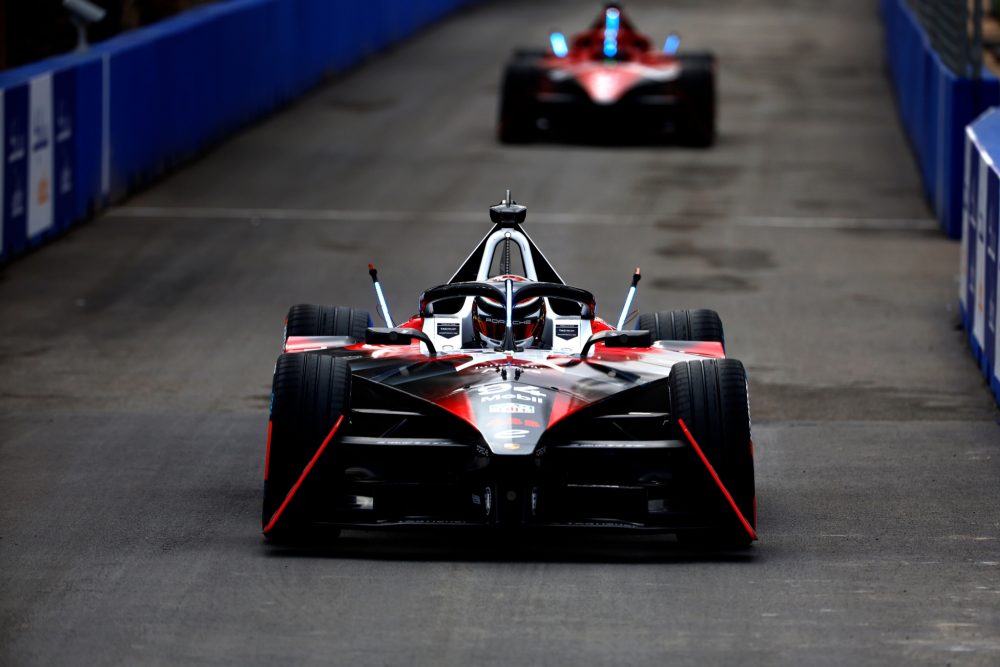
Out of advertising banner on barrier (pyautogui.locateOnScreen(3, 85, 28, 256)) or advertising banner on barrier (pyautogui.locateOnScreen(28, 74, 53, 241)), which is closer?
advertising banner on barrier (pyautogui.locateOnScreen(3, 85, 28, 256))

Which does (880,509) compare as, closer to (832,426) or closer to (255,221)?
(832,426)

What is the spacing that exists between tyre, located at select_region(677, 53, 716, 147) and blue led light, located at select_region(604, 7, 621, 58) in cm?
96

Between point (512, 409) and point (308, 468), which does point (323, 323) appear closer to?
point (308, 468)

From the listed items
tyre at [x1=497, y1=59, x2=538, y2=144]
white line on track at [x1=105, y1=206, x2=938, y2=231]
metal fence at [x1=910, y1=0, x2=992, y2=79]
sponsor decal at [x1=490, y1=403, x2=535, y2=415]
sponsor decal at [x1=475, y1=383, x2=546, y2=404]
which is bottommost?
white line on track at [x1=105, y1=206, x2=938, y2=231]

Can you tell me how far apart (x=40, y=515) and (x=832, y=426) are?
5.24m

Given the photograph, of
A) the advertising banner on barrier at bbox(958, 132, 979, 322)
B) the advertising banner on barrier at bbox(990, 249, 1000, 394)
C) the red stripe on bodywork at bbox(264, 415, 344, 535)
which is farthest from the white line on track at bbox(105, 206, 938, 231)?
the red stripe on bodywork at bbox(264, 415, 344, 535)

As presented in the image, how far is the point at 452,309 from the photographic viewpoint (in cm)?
1078

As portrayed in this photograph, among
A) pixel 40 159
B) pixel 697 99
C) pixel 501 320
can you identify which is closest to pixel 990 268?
pixel 501 320

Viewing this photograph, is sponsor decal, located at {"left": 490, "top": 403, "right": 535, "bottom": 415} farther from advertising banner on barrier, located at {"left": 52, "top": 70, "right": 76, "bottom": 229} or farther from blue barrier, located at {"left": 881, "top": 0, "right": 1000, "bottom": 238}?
blue barrier, located at {"left": 881, "top": 0, "right": 1000, "bottom": 238}

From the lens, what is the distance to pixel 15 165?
60.5ft

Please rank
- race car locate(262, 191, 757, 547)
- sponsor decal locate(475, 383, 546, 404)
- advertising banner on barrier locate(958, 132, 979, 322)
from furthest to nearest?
1. advertising banner on barrier locate(958, 132, 979, 322)
2. sponsor decal locate(475, 383, 546, 404)
3. race car locate(262, 191, 757, 547)

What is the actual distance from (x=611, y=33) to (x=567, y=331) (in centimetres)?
1678

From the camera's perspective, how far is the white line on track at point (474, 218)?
21531 millimetres

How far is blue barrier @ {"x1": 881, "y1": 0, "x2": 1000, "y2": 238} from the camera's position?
68.5ft
